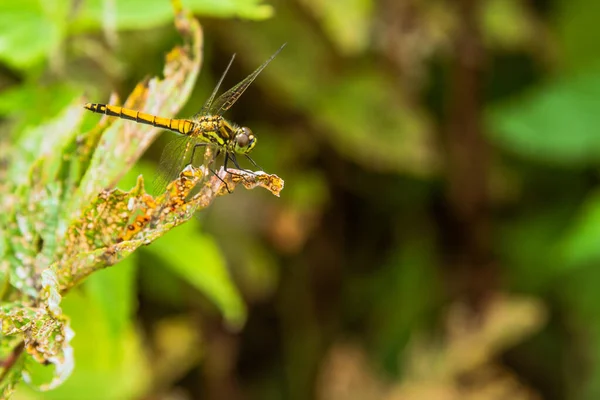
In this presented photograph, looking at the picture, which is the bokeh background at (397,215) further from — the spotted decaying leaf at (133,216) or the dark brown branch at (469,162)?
the spotted decaying leaf at (133,216)

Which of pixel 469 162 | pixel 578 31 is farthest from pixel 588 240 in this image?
pixel 578 31

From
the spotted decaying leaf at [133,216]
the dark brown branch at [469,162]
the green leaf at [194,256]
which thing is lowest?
the spotted decaying leaf at [133,216]

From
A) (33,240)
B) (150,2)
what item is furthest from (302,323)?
(33,240)

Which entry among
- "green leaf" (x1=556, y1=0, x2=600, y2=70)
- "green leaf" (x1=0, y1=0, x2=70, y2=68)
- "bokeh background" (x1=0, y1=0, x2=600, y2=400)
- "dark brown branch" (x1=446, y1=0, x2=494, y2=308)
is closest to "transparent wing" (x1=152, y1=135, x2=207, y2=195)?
"green leaf" (x1=0, y1=0, x2=70, y2=68)

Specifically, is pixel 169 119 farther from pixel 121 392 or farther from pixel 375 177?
pixel 375 177

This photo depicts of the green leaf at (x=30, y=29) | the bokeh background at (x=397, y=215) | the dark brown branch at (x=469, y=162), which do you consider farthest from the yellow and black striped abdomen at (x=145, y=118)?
the dark brown branch at (x=469, y=162)
